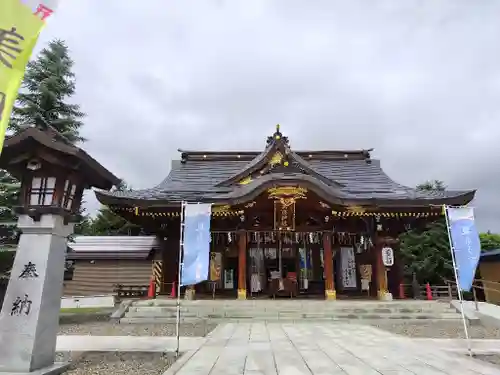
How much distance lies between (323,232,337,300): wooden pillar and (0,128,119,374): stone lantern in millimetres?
10061

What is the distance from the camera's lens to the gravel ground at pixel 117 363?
541cm

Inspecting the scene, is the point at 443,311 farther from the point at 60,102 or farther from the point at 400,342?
the point at 60,102

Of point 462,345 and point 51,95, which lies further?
point 51,95

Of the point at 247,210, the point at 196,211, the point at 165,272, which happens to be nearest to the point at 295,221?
the point at 247,210

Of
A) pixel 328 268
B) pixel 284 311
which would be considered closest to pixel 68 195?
pixel 284 311

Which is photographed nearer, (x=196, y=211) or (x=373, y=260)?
(x=196, y=211)

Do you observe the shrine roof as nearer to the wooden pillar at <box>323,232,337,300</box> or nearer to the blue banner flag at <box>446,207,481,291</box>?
the wooden pillar at <box>323,232,337,300</box>

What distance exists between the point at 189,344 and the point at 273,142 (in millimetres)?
10732

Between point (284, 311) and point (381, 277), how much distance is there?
4.85 metres

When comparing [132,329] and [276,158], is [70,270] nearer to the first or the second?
[132,329]

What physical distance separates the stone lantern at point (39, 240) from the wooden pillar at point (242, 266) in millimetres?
8420

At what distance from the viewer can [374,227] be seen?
14.4 metres

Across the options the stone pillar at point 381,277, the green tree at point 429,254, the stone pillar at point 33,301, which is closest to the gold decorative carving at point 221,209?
the stone pillar at point 381,277

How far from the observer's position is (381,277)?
13.6 meters
